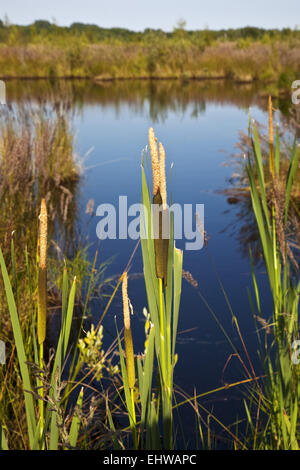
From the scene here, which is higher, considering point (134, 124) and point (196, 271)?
point (134, 124)

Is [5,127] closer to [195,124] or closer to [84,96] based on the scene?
[195,124]

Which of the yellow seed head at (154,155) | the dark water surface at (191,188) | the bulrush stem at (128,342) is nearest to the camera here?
the yellow seed head at (154,155)

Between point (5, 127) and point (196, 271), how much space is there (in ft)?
7.42

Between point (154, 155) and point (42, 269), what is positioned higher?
point (154, 155)

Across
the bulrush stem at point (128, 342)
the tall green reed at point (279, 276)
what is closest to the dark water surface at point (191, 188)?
the tall green reed at point (279, 276)

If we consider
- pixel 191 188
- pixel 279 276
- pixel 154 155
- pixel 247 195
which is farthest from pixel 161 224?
pixel 191 188

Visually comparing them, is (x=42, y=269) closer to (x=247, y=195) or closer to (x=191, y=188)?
(x=247, y=195)

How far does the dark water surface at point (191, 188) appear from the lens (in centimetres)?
244

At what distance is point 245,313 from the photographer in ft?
9.36

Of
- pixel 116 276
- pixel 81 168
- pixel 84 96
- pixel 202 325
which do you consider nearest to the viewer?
pixel 202 325

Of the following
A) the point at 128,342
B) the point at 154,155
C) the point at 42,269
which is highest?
the point at 154,155

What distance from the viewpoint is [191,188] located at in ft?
17.6

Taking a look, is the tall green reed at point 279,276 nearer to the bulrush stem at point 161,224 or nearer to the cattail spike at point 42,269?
the bulrush stem at point 161,224
